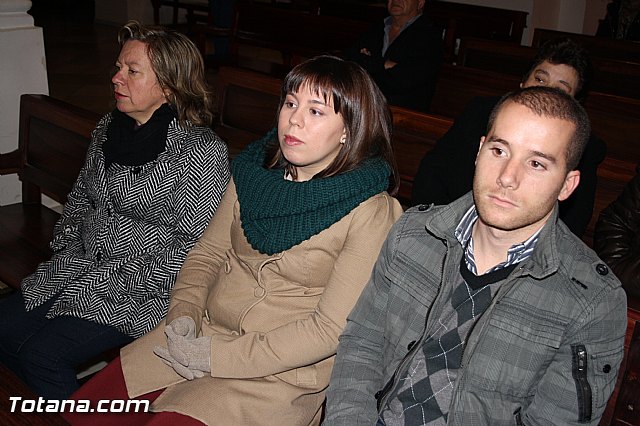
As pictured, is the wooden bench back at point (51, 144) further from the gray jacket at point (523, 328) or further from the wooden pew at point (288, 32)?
the wooden pew at point (288, 32)

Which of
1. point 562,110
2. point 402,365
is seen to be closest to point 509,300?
→ point 402,365

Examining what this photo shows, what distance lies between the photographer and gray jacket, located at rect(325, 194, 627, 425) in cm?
159

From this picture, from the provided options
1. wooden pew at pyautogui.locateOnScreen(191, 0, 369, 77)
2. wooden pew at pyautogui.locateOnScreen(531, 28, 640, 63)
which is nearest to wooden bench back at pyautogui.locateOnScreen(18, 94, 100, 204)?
wooden pew at pyautogui.locateOnScreen(191, 0, 369, 77)

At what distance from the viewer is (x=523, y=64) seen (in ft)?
17.5

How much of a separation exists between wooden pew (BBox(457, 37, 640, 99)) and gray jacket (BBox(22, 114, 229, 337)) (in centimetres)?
304

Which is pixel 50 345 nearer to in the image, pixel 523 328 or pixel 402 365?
pixel 402 365

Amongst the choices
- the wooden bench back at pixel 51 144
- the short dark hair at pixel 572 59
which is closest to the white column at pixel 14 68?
the wooden bench back at pixel 51 144

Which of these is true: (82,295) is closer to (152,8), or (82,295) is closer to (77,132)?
(77,132)

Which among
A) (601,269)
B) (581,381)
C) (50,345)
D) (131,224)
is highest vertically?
(601,269)

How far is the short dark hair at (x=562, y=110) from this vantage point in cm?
160

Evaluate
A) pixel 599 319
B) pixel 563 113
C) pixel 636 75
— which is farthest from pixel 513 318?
pixel 636 75

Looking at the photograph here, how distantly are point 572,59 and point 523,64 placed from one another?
2696 mm

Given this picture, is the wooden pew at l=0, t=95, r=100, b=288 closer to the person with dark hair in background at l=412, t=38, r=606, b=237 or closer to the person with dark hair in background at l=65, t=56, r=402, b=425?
the person with dark hair in background at l=65, t=56, r=402, b=425

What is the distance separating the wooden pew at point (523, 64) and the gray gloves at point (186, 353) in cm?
357
